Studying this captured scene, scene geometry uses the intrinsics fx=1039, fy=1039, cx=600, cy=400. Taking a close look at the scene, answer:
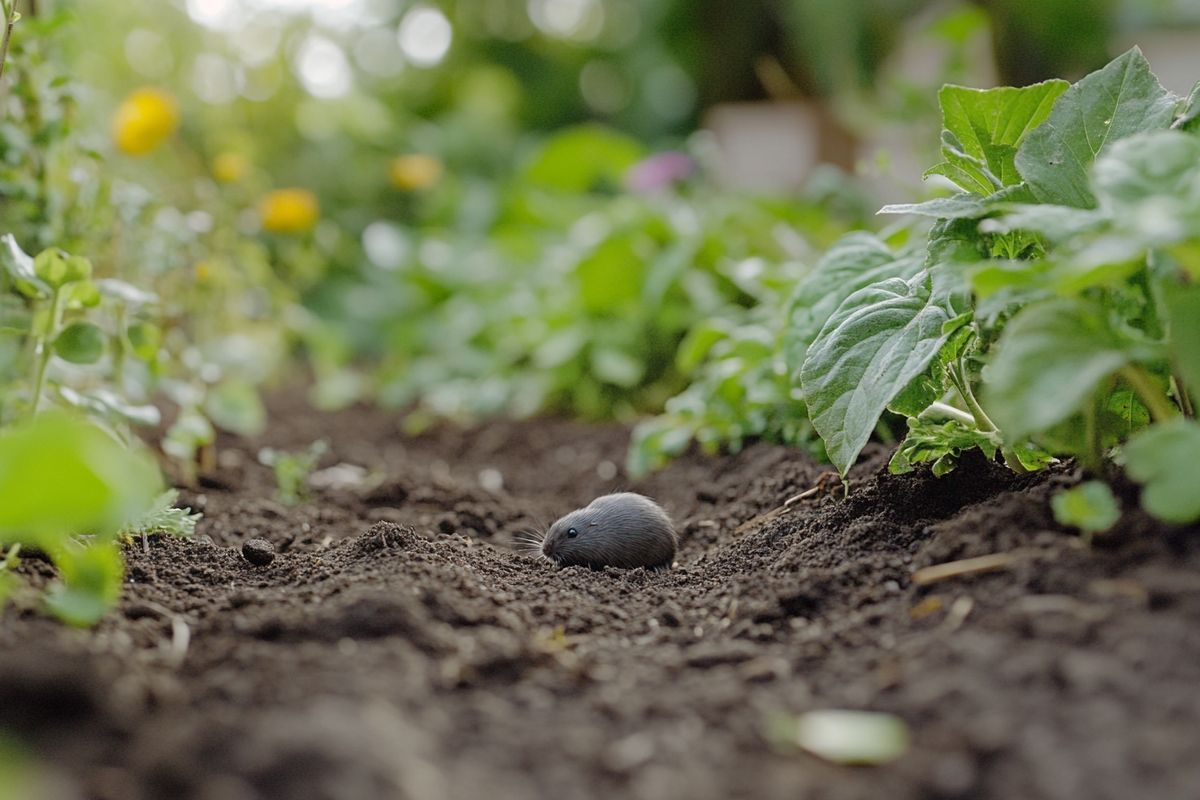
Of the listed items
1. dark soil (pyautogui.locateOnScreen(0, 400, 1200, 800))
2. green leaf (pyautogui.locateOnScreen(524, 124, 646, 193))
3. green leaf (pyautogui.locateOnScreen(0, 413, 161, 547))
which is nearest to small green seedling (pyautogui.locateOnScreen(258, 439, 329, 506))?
dark soil (pyautogui.locateOnScreen(0, 400, 1200, 800))

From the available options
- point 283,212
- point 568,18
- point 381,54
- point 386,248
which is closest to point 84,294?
point 283,212

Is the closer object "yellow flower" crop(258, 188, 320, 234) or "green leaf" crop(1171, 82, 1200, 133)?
"green leaf" crop(1171, 82, 1200, 133)

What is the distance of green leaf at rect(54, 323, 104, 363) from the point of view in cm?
225

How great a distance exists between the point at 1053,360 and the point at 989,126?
30.1 inches

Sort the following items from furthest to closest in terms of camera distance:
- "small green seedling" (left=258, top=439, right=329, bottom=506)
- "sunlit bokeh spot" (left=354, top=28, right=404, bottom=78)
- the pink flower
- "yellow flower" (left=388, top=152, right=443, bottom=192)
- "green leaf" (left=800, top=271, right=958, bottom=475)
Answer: "sunlit bokeh spot" (left=354, top=28, right=404, bottom=78)
"yellow flower" (left=388, top=152, right=443, bottom=192)
the pink flower
"small green seedling" (left=258, top=439, right=329, bottom=506)
"green leaf" (left=800, top=271, right=958, bottom=475)

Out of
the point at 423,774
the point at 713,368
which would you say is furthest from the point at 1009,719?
the point at 713,368

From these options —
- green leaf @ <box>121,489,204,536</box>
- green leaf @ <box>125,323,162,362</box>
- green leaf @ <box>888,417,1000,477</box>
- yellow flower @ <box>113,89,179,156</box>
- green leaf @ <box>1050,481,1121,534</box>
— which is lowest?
green leaf @ <box>1050,481,1121,534</box>

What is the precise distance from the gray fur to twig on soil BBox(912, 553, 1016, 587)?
2.59ft

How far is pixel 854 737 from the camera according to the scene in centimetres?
128

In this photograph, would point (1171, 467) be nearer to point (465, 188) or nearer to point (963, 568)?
point (963, 568)

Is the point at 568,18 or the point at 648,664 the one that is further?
the point at 568,18

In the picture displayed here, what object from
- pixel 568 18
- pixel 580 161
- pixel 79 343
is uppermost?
pixel 568 18

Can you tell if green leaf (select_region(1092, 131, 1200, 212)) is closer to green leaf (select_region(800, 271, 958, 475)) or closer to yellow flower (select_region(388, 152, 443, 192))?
green leaf (select_region(800, 271, 958, 475))

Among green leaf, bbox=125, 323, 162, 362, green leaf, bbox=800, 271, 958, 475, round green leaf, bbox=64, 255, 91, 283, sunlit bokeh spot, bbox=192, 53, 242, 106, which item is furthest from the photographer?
sunlit bokeh spot, bbox=192, 53, 242, 106
